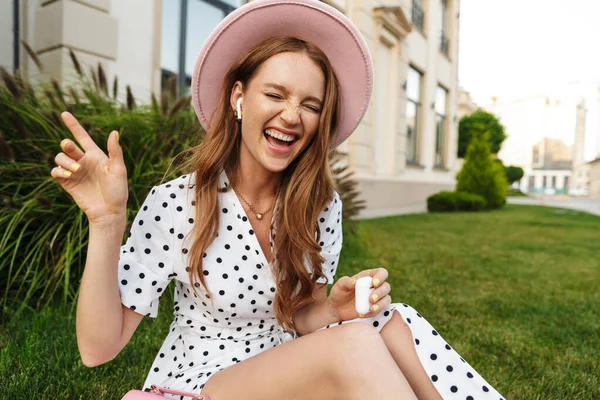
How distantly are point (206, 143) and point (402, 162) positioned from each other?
12414 millimetres

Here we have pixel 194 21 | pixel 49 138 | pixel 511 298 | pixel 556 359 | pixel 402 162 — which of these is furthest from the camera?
pixel 402 162

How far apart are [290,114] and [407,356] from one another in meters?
0.80

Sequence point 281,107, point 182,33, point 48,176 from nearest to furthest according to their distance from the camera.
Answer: point 281,107 → point 48,176 → point 182,33

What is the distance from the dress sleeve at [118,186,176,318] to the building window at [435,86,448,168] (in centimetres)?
1691

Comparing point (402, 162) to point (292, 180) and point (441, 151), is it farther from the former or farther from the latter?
point (292, 180)

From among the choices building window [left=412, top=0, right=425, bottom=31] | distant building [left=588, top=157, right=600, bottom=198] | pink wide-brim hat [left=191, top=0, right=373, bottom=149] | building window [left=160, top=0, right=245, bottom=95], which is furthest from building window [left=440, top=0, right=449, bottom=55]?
distant building [left=588, top=157, right=600, bottom=198]

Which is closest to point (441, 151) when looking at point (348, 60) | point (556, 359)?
point (556, 359)

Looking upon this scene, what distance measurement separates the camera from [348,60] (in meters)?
1.54

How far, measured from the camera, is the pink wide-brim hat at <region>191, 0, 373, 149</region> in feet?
4.75

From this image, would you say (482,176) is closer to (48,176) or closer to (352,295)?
(48,176)

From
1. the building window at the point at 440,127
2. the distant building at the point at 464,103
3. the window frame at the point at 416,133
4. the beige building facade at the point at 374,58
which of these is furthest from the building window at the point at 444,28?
the distant building at the point at 464,103

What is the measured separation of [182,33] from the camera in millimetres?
6355

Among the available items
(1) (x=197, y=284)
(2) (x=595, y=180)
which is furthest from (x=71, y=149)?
(2) (x=595, y=180)

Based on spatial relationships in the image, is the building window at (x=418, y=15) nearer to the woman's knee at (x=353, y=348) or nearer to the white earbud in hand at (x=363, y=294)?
the white earbud in hand at (x=363, y=294)
